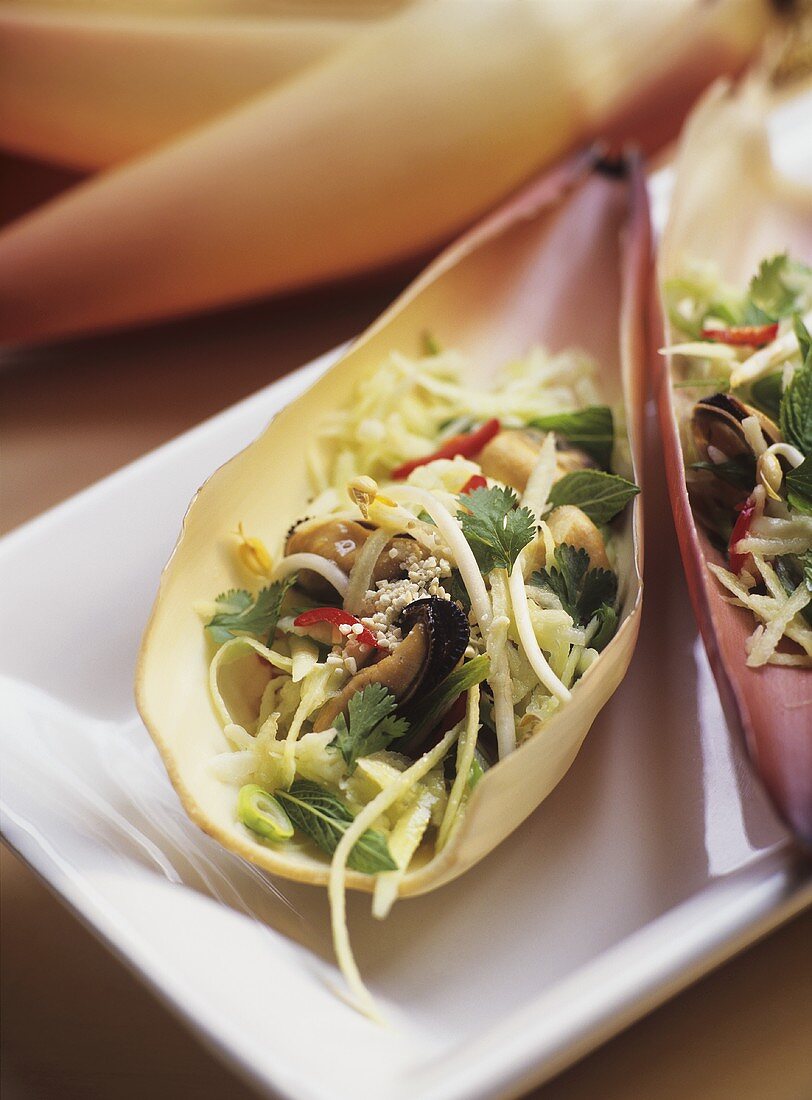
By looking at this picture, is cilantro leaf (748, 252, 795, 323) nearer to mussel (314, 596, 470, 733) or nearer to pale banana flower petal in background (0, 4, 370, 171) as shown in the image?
mussel (314, 596, 470, 733)

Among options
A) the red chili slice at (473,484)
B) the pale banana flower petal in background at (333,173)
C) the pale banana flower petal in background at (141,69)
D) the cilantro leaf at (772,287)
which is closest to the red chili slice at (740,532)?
the red chili slice at (473,484)

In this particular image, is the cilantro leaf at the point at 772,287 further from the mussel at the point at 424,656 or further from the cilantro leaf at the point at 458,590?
the mussel at the point at 424,656

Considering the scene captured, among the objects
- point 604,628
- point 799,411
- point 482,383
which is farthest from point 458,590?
point 482,383

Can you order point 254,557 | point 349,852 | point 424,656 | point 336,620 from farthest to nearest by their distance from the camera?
point 254,557
point 336,620
point 424,656
point 349,852

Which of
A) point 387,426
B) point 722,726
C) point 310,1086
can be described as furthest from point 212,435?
point 310,1086

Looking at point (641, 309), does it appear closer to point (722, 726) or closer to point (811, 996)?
point (722, 726)

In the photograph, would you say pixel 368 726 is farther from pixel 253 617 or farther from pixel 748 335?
pixel 748 335
